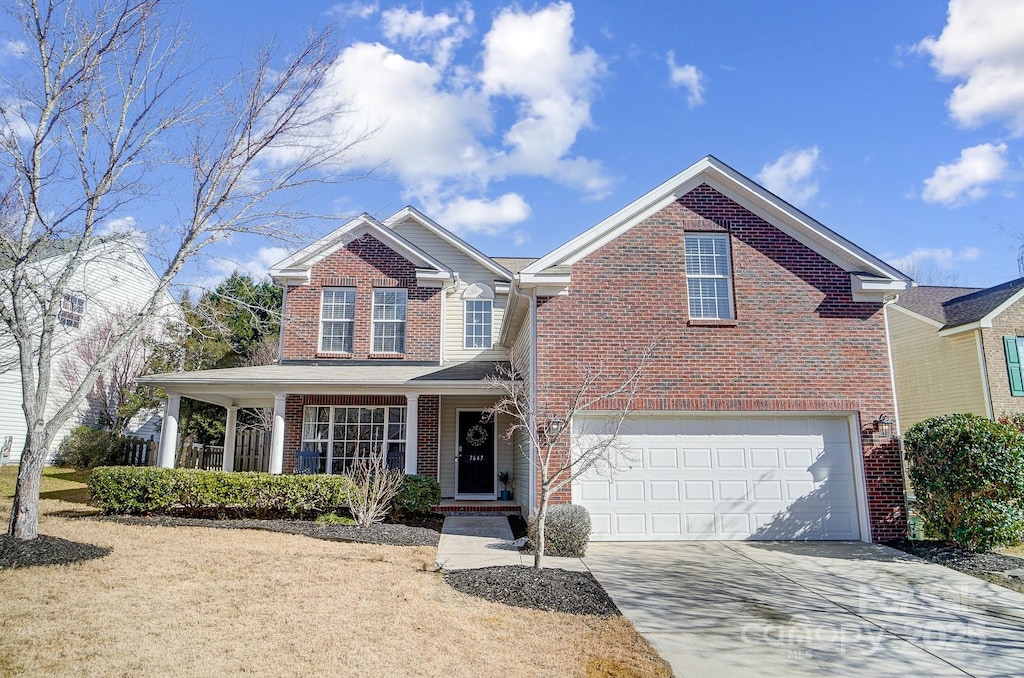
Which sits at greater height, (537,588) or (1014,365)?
(1014,365)

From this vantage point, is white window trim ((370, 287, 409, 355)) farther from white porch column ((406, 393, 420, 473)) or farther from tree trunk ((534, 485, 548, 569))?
tree trunk ((534, 485, 548, 569))

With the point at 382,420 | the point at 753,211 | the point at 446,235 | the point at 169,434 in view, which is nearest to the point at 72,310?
the point at 169,434

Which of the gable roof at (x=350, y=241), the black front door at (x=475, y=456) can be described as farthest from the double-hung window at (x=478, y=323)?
the black front door at (x=475, y=456)

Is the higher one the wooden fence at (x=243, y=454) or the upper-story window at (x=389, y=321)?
the upper-story window at (x=389, y=321)

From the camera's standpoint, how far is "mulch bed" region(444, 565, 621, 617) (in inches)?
260

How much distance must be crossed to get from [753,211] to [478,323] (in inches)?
325

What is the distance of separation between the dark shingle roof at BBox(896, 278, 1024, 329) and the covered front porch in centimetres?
1310

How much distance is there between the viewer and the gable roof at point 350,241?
1596cm

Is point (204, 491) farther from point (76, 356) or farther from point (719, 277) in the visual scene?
point (76, 356)

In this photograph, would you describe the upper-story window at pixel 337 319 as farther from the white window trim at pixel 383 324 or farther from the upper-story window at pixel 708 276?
the upper-story window at pixel 708 276

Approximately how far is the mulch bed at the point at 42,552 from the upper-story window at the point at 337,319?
26.9 ft

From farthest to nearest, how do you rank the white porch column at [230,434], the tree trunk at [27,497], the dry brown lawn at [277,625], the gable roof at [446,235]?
1. the gable roof at [446,235]
2. the white porch column at [230,434]
3. the tree trunk at [27,497]
4. the dry brown lawn at [277,625]

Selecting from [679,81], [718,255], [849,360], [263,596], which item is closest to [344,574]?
[263,596]

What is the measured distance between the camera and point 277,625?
5652 millimetres
